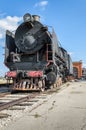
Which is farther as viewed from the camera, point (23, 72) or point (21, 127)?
point (23, 72)

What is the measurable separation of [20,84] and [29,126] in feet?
33.6

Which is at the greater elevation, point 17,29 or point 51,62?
point 17,29

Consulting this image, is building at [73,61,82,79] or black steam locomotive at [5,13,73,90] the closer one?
black steam locomotive at [5,13,73,90]

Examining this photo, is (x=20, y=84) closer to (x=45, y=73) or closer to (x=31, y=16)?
(x=45, y=73)

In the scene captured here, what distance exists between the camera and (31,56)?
18219mm

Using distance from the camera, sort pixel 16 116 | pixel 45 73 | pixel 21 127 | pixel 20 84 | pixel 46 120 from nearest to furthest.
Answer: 1. pixel 21 127
2. pixel 46 120
3. pixel 16 116
4. pixel 20 84
5. pixel 45 73

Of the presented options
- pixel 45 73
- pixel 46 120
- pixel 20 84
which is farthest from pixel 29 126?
pixel 45 73

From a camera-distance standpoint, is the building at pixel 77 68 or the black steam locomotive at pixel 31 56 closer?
the black steam locomotive at pixel 31 56

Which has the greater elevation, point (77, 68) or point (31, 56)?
point (77, 68)

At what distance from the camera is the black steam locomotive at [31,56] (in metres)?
17.1

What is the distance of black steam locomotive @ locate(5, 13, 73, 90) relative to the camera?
17078mm

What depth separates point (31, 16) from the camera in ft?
59.6

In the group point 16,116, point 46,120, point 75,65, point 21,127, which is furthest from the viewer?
point 75,65

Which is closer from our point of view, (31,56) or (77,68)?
(31,56)
